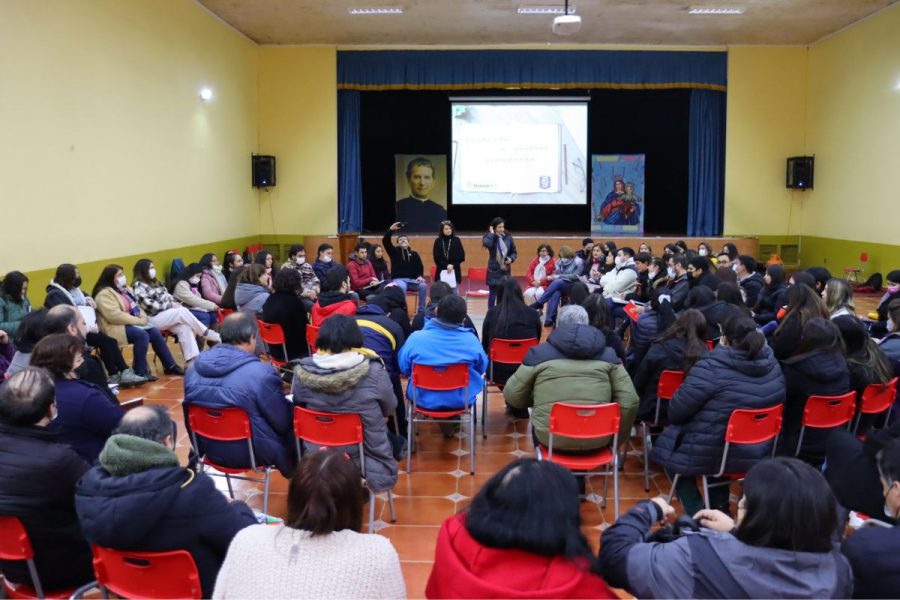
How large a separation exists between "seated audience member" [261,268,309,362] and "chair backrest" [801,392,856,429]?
11.4ft

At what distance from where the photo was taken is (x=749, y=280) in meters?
6.68

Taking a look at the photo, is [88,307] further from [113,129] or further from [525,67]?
[525,67]

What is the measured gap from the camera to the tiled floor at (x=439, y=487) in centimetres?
334

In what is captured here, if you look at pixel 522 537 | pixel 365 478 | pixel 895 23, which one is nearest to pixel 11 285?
pixel 365 478

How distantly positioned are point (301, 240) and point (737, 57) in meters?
8.45

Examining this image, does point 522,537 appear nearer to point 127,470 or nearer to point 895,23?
point 127,470

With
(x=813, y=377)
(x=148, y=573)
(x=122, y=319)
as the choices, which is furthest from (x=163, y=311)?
(x=813, y=377)

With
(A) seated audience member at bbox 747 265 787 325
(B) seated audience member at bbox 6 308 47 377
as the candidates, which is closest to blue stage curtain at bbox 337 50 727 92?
(A) seated audience member at bbox 747 265 787 325

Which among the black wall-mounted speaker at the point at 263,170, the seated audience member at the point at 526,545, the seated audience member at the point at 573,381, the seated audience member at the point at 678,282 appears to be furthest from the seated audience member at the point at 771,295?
the black wall-mounted speaker at the point at 263,170

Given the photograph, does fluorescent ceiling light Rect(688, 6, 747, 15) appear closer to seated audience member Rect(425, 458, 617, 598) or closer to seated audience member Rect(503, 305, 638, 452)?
seated audience member Rect(503, 305, 638, 452)

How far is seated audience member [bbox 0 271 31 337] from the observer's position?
522cm

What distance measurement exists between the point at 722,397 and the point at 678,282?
3.29 metres

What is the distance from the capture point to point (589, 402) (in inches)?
135

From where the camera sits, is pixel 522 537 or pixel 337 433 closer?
pixel 522 537
